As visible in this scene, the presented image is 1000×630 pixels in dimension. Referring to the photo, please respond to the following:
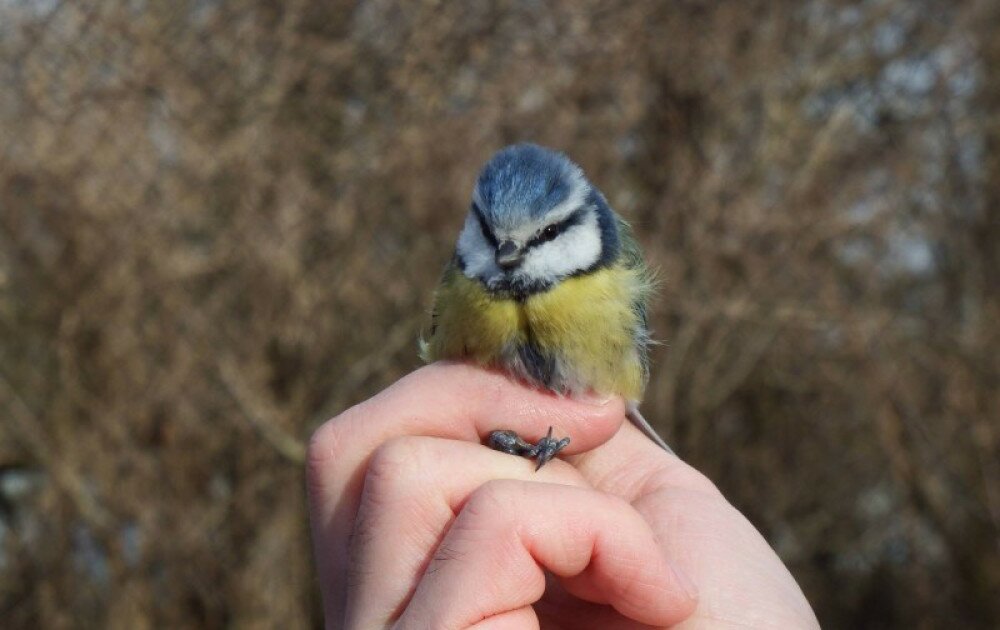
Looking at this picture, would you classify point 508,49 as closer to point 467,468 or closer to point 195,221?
point 195,221

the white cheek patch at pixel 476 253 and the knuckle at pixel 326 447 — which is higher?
the white cheek patch at pixel 476 253

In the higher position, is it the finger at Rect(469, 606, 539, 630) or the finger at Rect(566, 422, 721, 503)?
the finger at Rect(469, 606, 539, 630)

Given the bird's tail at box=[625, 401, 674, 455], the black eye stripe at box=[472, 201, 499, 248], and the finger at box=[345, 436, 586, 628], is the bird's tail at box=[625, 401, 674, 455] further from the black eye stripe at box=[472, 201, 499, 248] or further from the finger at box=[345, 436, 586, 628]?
the finger at box=[345, 436, 586, 628]

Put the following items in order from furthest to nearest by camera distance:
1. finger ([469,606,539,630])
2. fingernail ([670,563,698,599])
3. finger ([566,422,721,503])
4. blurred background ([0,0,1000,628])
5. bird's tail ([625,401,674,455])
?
1. blurred background ([0,0,1000,628])
2. bird's tail ([625,401,674,455])
3. finger ([566,422,721,503])
4. fingernail ([670,563,698,599])
5. finger ([469,606,539,630])

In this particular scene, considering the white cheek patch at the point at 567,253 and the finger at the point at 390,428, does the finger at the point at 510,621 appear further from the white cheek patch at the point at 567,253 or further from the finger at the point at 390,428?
the white cheek patch at the point at 567,253

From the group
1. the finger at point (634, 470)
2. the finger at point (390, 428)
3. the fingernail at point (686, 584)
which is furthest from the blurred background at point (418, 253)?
the fingernail at point (686, 584)

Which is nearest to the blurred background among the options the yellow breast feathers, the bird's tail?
the bird's tail

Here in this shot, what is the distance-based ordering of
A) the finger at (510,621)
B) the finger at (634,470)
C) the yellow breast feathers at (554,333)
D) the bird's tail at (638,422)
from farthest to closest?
1. the bird's tail at (638,422)
2. the yellow breast feathers at (554,333)
3. the finger at (634,470)
4. the finger at (510,621)

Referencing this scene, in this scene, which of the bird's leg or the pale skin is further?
the bird's leg
